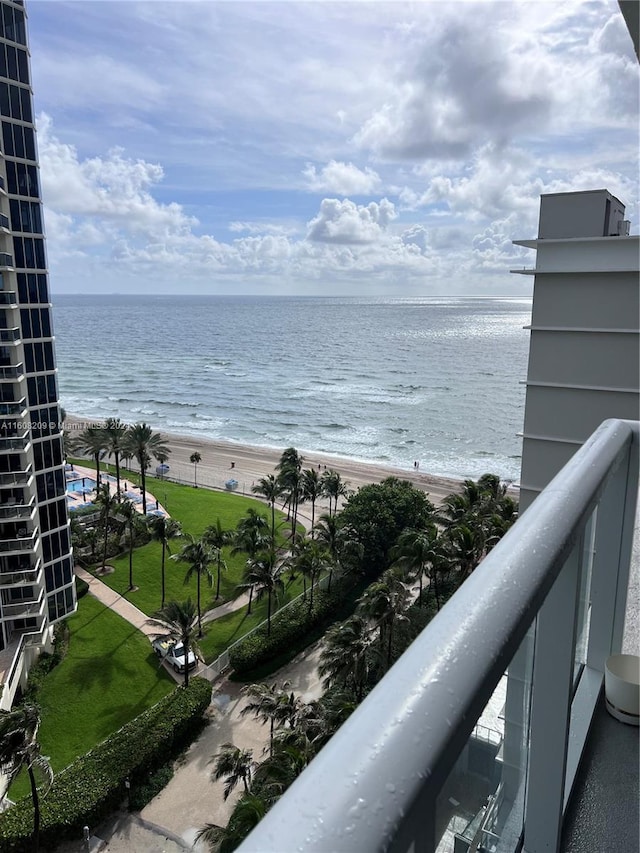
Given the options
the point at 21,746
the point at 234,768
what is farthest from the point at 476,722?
the point at 234,768

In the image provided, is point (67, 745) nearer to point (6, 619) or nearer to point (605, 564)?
point (6, 619)

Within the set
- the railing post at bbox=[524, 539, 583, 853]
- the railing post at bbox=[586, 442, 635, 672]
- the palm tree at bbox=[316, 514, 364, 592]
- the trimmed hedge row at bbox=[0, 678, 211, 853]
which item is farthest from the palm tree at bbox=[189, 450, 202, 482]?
the railing post at bbox=[524, 539, 583, 853]

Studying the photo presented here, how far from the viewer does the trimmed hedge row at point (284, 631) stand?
2242cm

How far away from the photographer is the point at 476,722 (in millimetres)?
895

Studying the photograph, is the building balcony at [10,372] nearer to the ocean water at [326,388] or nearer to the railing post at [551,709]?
the railing post at [551,709]

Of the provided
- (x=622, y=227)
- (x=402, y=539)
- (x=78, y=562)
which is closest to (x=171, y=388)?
(x=78, y=562)

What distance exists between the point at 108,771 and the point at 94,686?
454cm

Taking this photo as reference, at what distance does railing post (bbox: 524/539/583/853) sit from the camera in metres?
1.69

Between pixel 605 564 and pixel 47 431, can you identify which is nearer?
pixel 605 564

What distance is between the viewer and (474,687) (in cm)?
87

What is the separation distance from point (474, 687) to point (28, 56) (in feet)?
74.2

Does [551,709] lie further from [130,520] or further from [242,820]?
[130,520]

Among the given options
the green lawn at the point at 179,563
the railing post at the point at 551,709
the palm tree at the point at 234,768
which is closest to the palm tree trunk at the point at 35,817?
the palm tree at the point at 234,768

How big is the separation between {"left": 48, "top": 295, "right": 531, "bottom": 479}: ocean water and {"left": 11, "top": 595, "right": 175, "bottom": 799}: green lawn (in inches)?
1116
